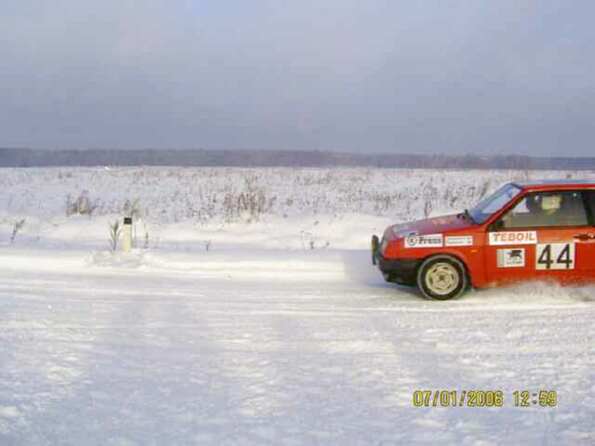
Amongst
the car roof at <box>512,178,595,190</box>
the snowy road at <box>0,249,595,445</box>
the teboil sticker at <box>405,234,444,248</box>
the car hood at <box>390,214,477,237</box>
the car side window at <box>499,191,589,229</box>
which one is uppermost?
the car roof at <box>512,178,595,190</box>

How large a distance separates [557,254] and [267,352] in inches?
164

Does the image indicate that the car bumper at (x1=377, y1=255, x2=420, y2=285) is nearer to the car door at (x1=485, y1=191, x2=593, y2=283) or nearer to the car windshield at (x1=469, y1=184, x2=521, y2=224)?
the car door at (x1=485, y1=191, x2=593, y2=283)

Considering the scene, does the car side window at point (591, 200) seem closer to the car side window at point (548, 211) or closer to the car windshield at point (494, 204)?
the car side window at point (548, 211)

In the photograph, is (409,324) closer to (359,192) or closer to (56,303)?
(56,303)

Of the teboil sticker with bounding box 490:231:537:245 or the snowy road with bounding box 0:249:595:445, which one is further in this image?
the teboil sticker with bounding box 490:231:537:245

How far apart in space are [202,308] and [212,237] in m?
8.05

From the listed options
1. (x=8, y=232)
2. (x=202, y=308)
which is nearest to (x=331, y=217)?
(x=8, y=232)


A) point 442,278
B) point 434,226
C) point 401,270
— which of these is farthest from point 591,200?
point 401,270

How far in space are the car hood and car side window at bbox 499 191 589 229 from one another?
0.53 metres

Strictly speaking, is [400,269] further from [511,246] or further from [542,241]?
[542,241]

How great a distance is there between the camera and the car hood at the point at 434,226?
26.2 ft

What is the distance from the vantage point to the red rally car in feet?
24.9

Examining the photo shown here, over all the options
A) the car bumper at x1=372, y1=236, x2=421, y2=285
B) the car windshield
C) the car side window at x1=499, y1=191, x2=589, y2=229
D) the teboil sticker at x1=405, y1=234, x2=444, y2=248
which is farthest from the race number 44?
the car bumper at x1=372, y1=236, x2=421, y2=285

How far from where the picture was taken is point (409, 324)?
6.53 m
